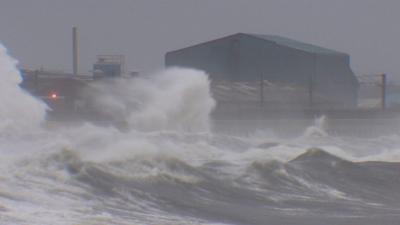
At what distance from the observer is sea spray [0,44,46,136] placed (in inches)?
829

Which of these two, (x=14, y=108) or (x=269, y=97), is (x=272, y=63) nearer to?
(x=269, y=97)

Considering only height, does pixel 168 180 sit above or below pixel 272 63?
Answer: below

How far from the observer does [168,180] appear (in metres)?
16.9

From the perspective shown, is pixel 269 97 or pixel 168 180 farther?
pixel 269 97

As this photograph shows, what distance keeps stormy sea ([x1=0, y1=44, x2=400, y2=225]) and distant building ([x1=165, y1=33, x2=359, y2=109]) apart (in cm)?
2261

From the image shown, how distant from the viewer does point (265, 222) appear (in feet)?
47.2

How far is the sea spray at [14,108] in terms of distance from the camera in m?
21.1

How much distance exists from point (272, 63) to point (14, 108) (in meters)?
30.6

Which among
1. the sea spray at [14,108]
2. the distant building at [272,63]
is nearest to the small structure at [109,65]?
the distant building at [272,63]

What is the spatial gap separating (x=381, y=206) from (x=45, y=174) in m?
5.53

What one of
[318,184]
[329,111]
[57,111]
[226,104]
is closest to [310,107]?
[329,111]

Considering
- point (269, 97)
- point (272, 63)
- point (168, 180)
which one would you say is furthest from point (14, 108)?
point (272, 63)

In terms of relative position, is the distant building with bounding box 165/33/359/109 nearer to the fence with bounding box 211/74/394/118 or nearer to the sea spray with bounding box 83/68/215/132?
the fence with bounding box 211/74/394/118

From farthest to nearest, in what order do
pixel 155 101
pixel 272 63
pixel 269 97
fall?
pixel 272 63 → pixel 269 97 → pixel 155 101
